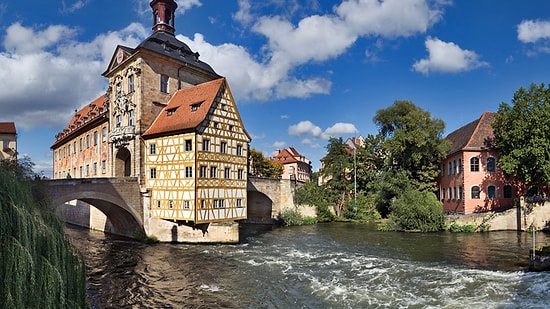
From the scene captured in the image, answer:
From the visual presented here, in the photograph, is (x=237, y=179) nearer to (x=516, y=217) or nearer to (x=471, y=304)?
(x=471, y=304)

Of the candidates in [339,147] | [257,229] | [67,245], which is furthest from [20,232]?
[339,147]

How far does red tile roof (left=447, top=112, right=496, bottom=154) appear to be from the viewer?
33000 mm

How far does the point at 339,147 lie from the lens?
39938 millimetres

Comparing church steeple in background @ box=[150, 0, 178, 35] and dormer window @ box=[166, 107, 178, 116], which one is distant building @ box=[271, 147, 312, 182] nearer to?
church steeple in background @ box=[150, 0, 178, 35]

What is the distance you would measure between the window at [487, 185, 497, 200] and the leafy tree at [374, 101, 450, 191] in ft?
14.9

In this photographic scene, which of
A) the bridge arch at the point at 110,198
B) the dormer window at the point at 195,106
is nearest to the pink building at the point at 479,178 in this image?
the dormer window at the point at 195,106

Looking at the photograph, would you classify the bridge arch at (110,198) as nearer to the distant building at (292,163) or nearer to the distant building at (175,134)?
the distant building at (175,134)

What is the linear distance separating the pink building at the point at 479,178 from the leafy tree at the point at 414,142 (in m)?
1.91

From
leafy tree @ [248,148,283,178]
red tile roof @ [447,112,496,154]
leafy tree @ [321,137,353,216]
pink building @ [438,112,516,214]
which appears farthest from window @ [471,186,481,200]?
leafy tree @ [248,148,283,178]

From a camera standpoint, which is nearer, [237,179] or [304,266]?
[304,266]

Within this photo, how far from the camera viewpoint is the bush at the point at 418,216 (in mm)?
27312

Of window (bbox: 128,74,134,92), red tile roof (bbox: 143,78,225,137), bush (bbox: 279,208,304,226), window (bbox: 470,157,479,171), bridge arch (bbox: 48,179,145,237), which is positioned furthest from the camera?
bush (bbox: 279,208,304,226)

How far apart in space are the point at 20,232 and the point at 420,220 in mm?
26495

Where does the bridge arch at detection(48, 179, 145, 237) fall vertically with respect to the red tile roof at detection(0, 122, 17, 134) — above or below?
below
